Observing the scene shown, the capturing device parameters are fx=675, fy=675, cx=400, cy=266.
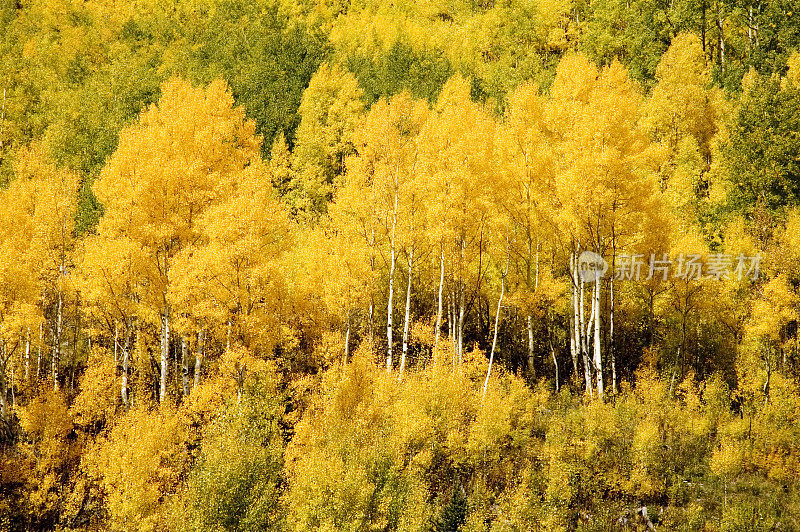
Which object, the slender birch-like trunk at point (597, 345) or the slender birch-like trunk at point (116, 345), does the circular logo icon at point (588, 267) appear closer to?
the slender birch-like trunk at point (597, 345)

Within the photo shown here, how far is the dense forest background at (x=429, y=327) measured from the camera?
22.8 metres

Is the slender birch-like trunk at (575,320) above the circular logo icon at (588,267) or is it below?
below

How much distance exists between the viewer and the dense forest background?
2281cm

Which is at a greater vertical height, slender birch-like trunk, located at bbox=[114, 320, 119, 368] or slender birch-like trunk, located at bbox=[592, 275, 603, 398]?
slender birch-like trunk, located at bbox=[592, 275, 603, 398]

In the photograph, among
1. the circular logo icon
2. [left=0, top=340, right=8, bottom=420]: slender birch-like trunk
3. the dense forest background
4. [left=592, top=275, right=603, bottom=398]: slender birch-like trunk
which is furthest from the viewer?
[left=0, top=340, right=8, bottom=420]: slender birch-like trunk

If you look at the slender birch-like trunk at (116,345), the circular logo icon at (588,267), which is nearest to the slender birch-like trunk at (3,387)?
the slender birch-like trunk at (116,345)

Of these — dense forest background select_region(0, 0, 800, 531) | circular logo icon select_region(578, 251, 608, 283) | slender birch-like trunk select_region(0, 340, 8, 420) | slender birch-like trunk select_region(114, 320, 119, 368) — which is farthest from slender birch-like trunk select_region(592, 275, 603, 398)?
slender birch-like trunk select_region(0, 340, 8, 420)

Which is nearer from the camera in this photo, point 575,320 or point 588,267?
point 575,320

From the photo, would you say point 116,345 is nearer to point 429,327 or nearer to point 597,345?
point 429,327

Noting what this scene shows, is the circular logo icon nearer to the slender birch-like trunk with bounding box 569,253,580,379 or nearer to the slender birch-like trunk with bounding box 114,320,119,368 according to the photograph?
the slender birch-like trunk with bounding box 569,253,580,379

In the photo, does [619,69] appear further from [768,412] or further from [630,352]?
[768,412]

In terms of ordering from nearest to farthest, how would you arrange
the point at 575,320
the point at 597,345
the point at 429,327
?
the point at 597,345 < the point at 575,320 < the point at 429,327

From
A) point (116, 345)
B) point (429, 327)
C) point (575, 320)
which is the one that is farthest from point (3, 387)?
point (575, 320)

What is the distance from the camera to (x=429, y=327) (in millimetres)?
27031
